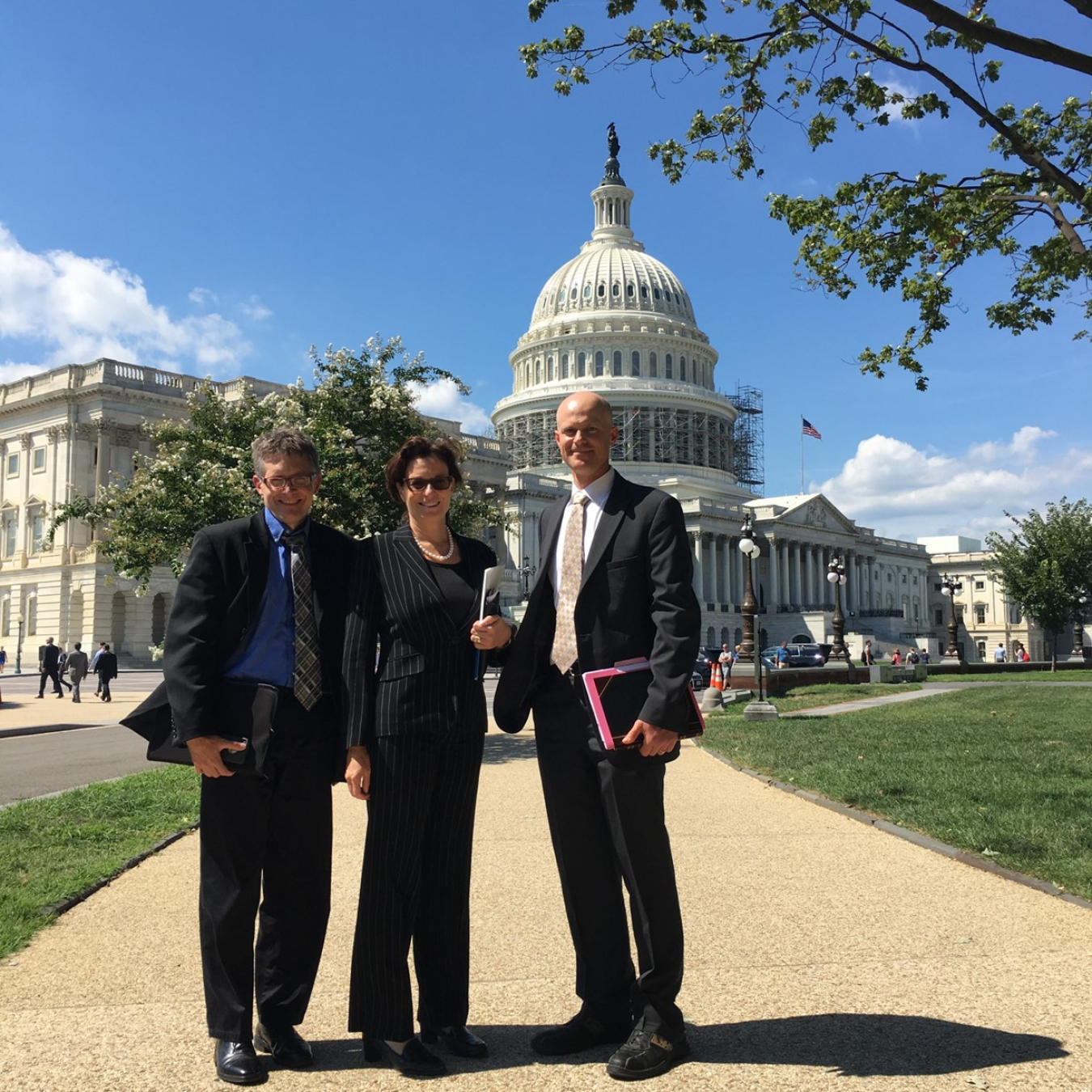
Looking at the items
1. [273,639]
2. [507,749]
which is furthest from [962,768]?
[273,639]

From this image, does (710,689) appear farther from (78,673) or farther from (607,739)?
(607,739)

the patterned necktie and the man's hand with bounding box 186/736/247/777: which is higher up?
the patterned necktie

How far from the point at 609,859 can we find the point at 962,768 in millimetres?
9730

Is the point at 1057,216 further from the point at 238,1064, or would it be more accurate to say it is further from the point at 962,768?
the point at 238,1064

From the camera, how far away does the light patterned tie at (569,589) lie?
4.65m

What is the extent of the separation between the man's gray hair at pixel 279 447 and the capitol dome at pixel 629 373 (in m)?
106

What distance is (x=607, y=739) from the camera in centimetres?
439

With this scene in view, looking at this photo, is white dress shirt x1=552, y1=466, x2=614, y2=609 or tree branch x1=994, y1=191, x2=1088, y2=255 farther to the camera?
tree branch x1=994, y1=191, x2=1088, y2=255

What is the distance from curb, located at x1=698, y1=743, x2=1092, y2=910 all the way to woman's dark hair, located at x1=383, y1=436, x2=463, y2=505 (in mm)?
4607

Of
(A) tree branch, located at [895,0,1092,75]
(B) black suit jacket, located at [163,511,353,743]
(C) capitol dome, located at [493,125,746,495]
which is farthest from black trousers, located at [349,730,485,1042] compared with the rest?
(C) capitol dome, located at [493,125,746,495]

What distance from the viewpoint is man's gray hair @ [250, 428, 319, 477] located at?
4844mm

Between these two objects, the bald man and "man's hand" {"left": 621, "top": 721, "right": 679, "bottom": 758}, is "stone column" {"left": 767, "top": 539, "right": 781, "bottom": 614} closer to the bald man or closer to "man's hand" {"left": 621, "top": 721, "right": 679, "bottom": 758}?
the bald man

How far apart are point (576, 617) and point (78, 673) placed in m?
30.5

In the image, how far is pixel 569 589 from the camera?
4715 mm
